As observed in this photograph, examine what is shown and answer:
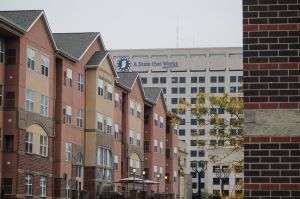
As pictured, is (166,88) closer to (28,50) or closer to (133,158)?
(133,158)

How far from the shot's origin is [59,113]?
5575cm

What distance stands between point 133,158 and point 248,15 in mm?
65095

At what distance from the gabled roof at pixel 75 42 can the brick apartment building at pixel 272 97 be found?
157ft

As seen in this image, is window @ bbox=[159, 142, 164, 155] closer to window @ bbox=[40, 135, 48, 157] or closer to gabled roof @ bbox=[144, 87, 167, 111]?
gabled roof @ bbox=[144, 87, 167, 111]

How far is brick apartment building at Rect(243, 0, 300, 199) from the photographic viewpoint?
35.2 feet

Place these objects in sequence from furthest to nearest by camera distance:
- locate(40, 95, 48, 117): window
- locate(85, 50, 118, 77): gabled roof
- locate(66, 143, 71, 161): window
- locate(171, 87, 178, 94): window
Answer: locate(171, 87, 178, 94): window
locate(85, 50, 118, 77): gabled roof
locate(66, 143, 71, 161): window
locate(40, 95, 48, 117): window

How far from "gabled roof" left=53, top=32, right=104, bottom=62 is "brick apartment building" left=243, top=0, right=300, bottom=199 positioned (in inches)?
1883

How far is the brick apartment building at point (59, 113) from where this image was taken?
48219 millimetres

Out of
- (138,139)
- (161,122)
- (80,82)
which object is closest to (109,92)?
(80,82)

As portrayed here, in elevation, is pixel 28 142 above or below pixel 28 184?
above

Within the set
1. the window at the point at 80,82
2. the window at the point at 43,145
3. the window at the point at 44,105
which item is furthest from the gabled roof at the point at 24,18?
the window at the point at 43,145

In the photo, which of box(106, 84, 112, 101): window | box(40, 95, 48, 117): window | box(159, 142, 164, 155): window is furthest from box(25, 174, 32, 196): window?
box(159, 142, 164, 155): window

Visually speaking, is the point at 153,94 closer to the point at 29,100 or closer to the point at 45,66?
the point at 45,66

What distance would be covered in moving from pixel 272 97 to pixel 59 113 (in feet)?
150
